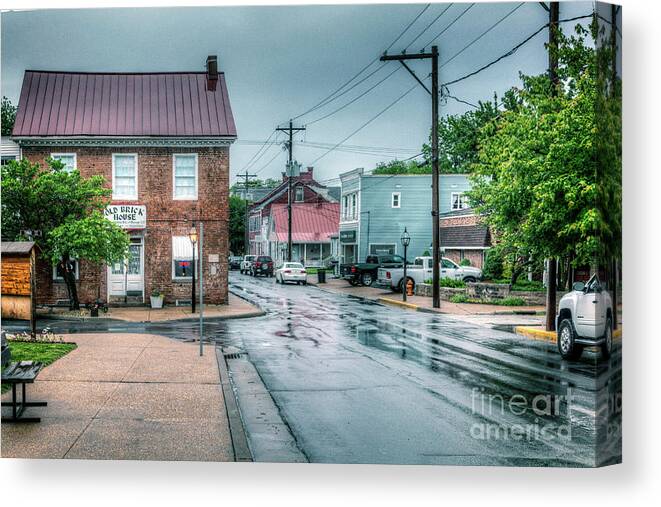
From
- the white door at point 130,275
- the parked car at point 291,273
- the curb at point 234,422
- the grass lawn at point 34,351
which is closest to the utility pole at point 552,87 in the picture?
the parked car at point 291,273

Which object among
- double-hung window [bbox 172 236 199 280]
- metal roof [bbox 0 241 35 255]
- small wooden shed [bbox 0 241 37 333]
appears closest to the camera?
small wooden shed [bbox 0 241 37 333]

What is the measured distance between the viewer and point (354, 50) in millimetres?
8898

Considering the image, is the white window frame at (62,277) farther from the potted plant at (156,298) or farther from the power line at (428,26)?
the power line at (428,26)

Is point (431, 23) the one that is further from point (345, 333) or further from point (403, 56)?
point (345, 333)

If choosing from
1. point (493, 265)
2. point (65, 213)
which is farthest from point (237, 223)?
point (493, 265)

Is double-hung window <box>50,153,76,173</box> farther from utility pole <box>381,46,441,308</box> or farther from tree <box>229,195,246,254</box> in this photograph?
utility pole <box>381,46,441,308</box>

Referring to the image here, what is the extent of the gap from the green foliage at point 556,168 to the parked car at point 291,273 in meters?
2.55

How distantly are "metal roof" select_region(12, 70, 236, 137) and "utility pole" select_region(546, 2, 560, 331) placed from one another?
3856 millimetres

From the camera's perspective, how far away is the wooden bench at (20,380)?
8117 mm

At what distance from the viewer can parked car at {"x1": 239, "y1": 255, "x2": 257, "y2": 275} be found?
34.8 ft

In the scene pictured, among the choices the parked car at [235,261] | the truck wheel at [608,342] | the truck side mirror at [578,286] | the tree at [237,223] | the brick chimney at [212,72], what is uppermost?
the brick chimney at [212,72]

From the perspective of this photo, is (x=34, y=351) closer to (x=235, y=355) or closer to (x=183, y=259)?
(x=183, y=259)

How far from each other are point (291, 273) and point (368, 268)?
1.10 meters
